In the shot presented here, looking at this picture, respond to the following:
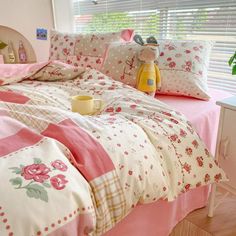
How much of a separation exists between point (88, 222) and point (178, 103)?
35.1 inches

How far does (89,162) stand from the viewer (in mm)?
689

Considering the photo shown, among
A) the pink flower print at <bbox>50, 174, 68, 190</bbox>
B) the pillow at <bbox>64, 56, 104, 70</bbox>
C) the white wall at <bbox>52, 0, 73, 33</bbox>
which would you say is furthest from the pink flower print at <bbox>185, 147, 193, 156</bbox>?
the white wall at <bbox>52, 0, 73, 33</bbox>

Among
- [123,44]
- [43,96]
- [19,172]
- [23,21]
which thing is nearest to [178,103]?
[123,44]

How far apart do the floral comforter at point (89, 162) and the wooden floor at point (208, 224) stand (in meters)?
0.40

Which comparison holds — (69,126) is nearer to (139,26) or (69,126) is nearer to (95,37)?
(95,37)

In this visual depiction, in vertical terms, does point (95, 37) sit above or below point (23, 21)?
below

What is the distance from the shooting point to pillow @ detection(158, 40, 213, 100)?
4.42 ft

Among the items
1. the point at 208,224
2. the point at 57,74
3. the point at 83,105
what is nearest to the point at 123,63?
the point at 57,74

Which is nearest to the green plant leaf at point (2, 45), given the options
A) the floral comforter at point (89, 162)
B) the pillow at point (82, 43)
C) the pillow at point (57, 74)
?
the pillow at point (82, 43)

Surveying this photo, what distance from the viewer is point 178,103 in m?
1.32

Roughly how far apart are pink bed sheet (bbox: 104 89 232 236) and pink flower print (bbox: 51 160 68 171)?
291 millimetres

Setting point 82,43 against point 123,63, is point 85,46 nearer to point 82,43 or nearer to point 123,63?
point 82,43

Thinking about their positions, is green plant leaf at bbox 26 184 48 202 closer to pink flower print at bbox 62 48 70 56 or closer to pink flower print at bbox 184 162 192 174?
pink flower print at bbox 184 162 192 174

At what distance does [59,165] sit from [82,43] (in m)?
1.36
